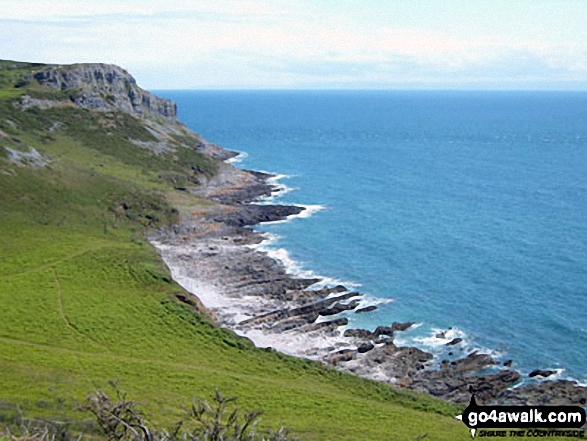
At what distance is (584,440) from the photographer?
45.1 m

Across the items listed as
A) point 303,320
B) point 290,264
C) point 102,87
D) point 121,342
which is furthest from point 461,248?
point 102,87

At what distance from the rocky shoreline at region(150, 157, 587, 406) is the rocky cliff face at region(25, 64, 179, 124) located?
59418 millimetres

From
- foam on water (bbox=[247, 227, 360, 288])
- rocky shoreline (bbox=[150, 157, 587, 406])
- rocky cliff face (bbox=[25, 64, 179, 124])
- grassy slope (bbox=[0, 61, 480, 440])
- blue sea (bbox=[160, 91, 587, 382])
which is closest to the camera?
grassy slope (bbox=[0, 61, 480, 440])

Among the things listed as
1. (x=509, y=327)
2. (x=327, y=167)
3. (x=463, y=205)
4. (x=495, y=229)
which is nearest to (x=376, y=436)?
(x=509, y=327)

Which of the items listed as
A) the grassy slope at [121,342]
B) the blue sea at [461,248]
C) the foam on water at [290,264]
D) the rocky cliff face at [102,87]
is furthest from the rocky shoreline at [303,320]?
the rocky cliff face at [102,87]

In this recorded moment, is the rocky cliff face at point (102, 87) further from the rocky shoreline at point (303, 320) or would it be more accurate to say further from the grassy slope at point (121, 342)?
the rocky shoreline at point (303, 320)

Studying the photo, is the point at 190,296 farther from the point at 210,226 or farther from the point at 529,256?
the point at 529,256

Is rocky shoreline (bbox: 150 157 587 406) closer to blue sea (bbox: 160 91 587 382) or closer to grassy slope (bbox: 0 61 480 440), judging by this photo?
blue sea (bbox: 160 91 587 382)

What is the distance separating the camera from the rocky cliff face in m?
150

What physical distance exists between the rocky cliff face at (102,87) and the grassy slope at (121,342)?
5357cm

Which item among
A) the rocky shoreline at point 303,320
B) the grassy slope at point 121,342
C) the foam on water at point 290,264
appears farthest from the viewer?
the foam on water at point 290,264

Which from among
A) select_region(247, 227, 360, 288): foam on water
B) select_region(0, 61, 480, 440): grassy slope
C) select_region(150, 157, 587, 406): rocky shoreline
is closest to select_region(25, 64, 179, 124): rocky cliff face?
select_region(0, 61, 480, 440): grassy slope

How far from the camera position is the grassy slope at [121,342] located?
45.2 meters

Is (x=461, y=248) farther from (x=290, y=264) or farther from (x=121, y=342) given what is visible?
(x=121, y=342)
